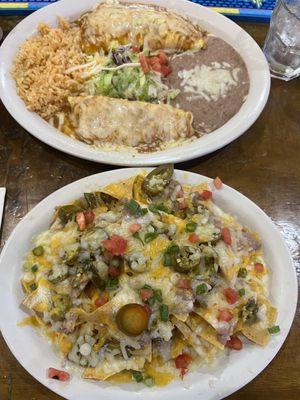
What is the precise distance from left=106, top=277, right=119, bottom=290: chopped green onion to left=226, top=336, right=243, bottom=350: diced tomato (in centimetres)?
54

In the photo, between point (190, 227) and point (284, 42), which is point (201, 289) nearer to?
point (190, 227)

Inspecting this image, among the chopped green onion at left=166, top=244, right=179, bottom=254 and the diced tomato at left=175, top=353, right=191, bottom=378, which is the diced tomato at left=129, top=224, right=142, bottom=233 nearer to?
the chopped green onion at left=166, top=244, right=179, bottom=254

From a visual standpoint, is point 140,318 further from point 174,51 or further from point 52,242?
point 174,51

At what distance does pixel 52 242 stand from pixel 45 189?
22.2 inches

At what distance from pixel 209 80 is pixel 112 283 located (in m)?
1.59

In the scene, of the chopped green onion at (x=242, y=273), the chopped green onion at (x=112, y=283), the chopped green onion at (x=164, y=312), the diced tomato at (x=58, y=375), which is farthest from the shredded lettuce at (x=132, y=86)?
the diced tomato at (x=58, y=375)

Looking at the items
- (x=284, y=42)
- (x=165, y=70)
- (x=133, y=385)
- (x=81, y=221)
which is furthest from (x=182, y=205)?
(x=284, y=42)

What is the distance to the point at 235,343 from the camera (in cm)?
181

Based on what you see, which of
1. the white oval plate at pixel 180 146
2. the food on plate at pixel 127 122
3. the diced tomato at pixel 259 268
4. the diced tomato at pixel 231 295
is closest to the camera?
the diced tomato at pixel 231 295

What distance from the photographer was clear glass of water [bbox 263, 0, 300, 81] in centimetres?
280

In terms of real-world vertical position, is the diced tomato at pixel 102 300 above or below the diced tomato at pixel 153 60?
below

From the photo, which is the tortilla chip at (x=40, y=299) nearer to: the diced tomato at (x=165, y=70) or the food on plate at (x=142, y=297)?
the food on plate at (x=142, y=297)

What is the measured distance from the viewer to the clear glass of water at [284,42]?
2.80 meters

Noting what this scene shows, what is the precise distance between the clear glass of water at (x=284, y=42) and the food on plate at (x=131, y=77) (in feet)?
0.96
